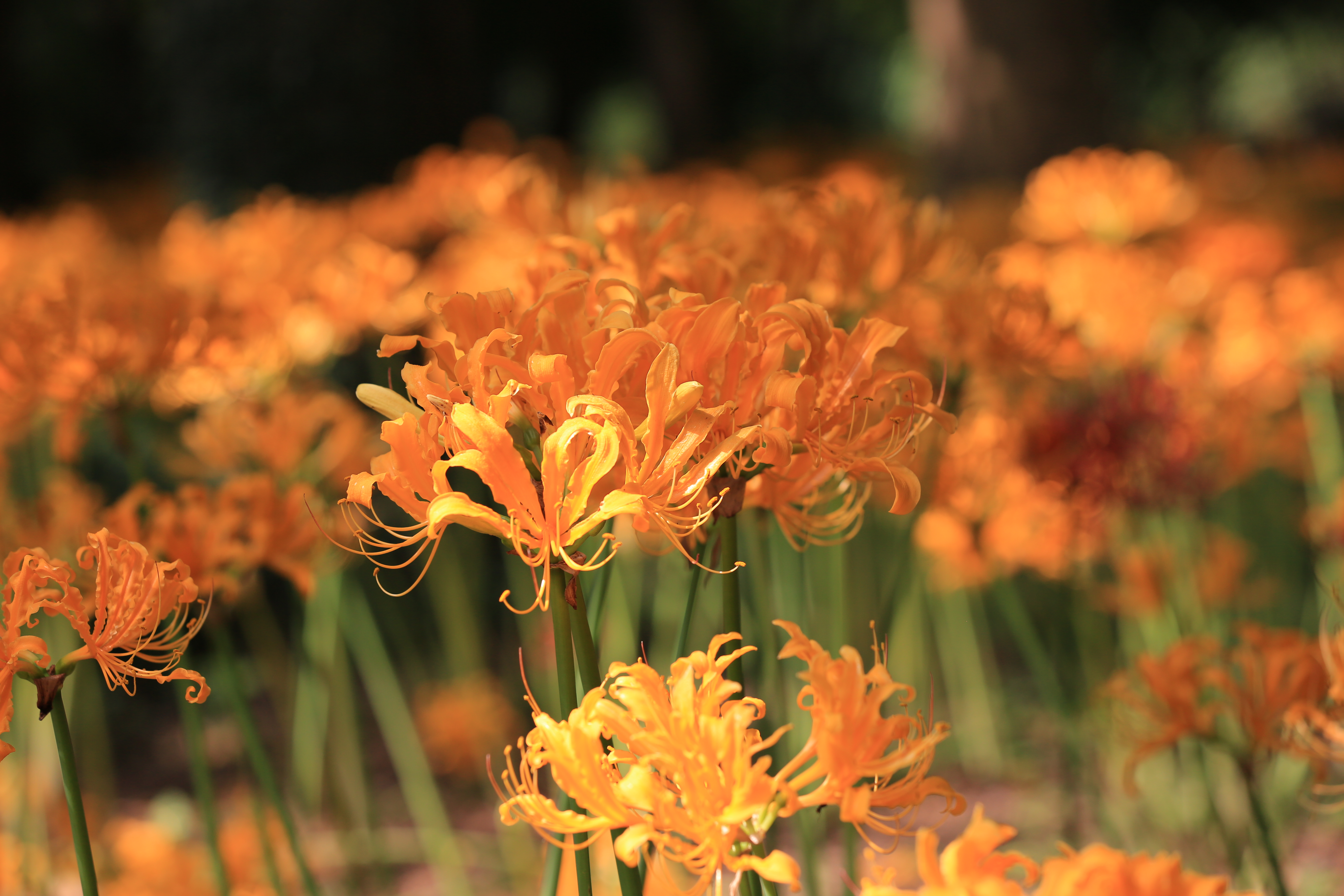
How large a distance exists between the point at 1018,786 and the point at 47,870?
182cm

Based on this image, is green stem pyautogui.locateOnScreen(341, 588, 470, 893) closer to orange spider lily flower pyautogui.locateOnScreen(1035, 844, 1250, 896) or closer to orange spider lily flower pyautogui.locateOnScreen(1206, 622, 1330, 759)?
orange spider lily flower pyautogui.locateOnScreen(1206, 622, 1330, 759)

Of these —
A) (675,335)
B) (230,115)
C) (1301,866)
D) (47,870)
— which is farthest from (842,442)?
(230,115)

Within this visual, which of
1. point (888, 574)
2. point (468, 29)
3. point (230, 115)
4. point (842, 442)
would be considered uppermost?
point (468, 29)

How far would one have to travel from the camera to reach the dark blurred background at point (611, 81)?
3375 mm

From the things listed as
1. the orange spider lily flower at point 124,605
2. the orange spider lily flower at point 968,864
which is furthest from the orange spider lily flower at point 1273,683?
the orange spider lily flower at point 124,605

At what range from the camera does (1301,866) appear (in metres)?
1.99

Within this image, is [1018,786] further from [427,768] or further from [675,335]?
[675,335]

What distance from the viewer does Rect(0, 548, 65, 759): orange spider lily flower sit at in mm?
662

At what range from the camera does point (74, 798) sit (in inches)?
27.8

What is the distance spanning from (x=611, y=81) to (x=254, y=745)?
11.2 m

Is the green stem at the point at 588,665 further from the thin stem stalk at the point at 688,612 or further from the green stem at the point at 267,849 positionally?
the green stem at the point at 267,849

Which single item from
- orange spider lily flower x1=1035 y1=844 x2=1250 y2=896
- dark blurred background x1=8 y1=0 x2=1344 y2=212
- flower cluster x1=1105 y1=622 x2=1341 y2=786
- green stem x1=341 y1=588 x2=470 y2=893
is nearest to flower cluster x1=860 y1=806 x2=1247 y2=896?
orange spider lily flower x1=1035 y1=844 x2=1250 y2=896

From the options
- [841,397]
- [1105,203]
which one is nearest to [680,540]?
[841,397]

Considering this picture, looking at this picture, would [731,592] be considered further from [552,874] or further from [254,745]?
[254,745]
